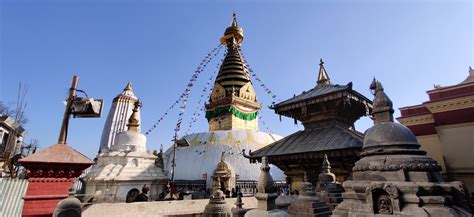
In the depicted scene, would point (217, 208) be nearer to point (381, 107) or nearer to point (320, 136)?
point (381, 107)

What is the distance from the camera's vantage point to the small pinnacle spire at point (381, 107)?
485 cm

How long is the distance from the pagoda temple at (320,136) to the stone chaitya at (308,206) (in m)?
2.09

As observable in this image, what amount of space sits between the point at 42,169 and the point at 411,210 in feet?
17.0

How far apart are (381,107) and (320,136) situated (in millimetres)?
5547

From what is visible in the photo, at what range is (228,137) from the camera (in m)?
25.3

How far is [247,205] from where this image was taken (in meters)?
9.71

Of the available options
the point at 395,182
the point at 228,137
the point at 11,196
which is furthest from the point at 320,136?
the point at 228,137

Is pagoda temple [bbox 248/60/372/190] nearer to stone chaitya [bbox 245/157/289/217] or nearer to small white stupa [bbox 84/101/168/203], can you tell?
small white stupa [bbox 84/101/168/203]

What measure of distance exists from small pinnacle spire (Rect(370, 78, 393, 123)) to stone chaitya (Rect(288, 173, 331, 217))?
3019 mm

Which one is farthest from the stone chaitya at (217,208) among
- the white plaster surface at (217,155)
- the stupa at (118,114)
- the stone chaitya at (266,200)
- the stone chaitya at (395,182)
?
the stupa at (118,114)

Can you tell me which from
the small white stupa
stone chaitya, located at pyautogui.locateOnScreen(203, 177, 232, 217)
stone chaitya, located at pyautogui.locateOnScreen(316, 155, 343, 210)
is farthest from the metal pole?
the small white stupa

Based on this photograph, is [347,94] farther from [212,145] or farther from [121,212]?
[212,145]

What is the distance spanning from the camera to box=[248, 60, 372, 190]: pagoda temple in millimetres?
8836

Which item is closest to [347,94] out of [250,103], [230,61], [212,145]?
[212,145]
